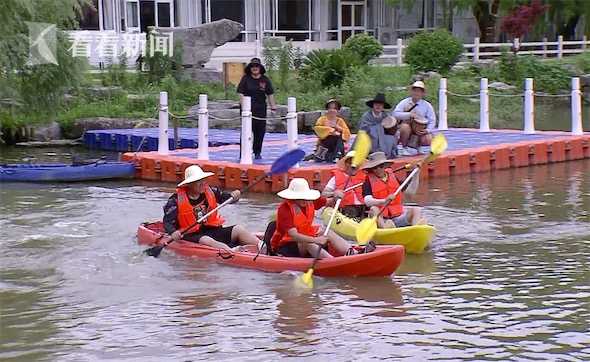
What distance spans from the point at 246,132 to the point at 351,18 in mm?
26345

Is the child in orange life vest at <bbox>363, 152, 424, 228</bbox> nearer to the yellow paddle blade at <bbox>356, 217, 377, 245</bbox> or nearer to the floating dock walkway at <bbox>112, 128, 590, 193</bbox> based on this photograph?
the yellow paddle blade at <bbox>356, 217, 377, 245</bbox>

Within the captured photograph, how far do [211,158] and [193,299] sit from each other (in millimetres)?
7788

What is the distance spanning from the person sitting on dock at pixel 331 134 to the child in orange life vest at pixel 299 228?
5494 millimetres

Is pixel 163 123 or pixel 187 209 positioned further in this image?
pixel 163 123

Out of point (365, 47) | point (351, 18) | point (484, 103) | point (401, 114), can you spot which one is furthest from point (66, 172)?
point (351, 18)

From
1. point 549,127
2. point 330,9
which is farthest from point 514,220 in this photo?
point 330,9

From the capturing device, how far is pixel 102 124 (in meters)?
23.4

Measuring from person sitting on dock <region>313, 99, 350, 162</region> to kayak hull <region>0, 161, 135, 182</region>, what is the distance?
3285 millimetres

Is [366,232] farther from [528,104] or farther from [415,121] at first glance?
[528,104]

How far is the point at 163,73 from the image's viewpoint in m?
27.2

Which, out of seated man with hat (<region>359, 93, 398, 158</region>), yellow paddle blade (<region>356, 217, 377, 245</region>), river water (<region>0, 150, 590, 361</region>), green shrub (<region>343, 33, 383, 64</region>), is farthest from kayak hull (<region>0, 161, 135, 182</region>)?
green shrub (<region>343, 33, 383, 64</region>)

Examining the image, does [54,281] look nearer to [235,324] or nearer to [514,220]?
[235,324]

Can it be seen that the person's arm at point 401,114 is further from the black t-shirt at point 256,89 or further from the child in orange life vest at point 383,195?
the child in orange life vest at point 383,195

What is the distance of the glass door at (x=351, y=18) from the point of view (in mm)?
41531
